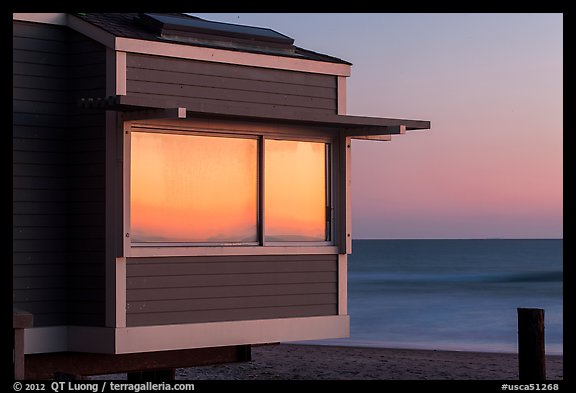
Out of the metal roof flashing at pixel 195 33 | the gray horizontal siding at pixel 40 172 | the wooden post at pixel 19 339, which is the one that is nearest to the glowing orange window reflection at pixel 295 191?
the metal roof flashing at pixel 195 33

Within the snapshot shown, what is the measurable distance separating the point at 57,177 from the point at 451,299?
35431 millimetres

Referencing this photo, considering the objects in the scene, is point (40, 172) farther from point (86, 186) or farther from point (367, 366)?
point (367, 366)

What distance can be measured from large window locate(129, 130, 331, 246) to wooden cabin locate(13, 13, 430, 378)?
16 millimetres

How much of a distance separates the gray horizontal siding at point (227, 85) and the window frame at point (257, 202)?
290 mm

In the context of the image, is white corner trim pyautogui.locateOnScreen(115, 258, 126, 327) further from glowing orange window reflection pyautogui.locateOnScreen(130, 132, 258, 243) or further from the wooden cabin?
glowing orange window reflection pyautogui.locateOnScreen(130, 132, 258, 243)

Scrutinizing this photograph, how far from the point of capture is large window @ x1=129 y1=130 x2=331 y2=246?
39.5 ft

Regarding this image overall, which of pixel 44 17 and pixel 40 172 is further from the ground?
pixel 44 17

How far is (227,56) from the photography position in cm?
1250

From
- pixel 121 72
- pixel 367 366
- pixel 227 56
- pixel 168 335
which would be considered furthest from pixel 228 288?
pixel 367 366

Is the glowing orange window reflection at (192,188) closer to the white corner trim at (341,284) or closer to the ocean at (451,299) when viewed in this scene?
the white corner trim at (341,284)

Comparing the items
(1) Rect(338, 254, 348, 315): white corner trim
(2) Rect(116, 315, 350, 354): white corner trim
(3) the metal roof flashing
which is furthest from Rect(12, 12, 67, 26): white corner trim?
(1) Rect(338, 254, 348, 315): white corner trim

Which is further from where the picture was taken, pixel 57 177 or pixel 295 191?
pixel 295 191

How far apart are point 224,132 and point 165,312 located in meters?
2.04

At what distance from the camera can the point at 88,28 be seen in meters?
11.8
